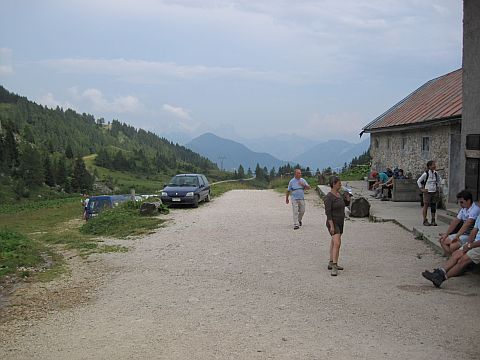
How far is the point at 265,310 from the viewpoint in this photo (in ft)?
21.6

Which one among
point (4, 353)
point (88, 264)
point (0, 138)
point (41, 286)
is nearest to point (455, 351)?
point (4, 353)

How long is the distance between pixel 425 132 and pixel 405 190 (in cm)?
251

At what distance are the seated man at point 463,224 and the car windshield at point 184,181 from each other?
14964mm

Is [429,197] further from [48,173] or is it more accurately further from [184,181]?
[48,173]

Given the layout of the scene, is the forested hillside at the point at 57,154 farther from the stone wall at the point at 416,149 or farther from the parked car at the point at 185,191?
the stone wall at the point at 416,149

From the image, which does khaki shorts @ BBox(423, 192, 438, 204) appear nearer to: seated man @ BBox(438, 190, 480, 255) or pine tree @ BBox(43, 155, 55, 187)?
seated man @ BBox(438, 190, 480, 255)

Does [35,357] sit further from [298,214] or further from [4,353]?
[298,214]

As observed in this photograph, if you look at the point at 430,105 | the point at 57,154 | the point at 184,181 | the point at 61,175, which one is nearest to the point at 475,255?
the point at 430,105

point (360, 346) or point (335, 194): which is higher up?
point (335, 194)

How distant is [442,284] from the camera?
7.70 metres

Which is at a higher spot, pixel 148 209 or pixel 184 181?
pixel 184 181

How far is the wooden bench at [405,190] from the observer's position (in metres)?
19.2

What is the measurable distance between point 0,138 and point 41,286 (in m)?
106

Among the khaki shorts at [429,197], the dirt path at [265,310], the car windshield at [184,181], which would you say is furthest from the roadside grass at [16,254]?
the khaki shorts at [429,197]
